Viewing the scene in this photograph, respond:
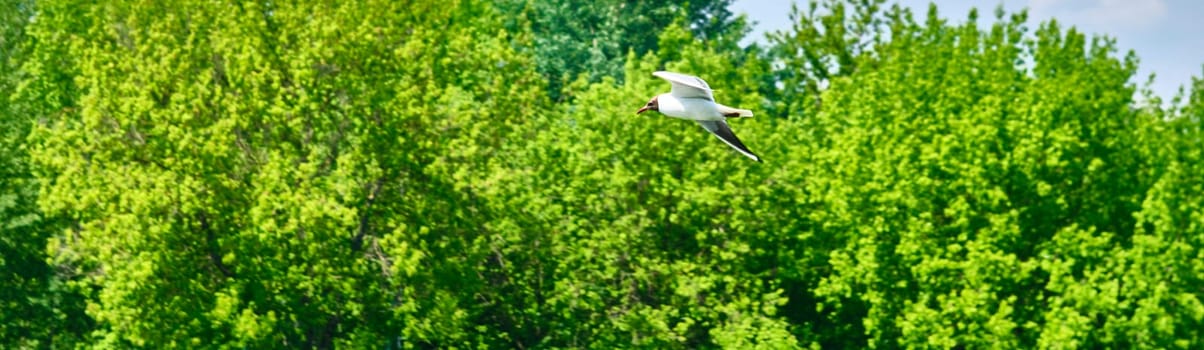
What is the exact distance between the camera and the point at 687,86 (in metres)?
17.8

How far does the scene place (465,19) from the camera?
179ft

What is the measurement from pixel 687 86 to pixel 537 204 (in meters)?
18.2

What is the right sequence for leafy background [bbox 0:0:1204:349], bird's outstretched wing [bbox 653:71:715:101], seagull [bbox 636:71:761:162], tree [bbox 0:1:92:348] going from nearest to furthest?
bird's outstretched wing [bbox 653:71:715:101]
seagull [bbox 636:71:761:162]
leafy background [bbox 0:0:1204:349]
tree [bbox 0:1:92:348]

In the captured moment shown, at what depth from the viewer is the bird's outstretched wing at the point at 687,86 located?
670 inches

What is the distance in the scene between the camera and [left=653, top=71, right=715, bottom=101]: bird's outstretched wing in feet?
55.8

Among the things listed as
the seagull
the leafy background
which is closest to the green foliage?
the leafy background

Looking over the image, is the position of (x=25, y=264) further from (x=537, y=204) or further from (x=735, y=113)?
(x=735, y=113)

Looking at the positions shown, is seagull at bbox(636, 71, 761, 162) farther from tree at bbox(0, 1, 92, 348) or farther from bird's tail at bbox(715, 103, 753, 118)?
tree at bbox(0, 1, 92, 348)

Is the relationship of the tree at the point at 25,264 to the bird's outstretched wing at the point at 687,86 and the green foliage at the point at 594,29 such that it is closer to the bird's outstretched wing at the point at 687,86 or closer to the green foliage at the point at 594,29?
the green foliage at the point at 594,29

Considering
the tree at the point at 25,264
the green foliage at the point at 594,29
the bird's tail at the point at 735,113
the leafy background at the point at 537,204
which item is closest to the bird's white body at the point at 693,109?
the bird's tail at the point at 735,113

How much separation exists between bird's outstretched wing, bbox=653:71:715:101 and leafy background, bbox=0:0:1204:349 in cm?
1609

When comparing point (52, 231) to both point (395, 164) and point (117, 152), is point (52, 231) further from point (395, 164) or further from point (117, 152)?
point (395, 164)

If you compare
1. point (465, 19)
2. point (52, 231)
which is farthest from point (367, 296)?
point (465, 19)

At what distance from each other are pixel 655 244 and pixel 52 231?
14.7 metres
